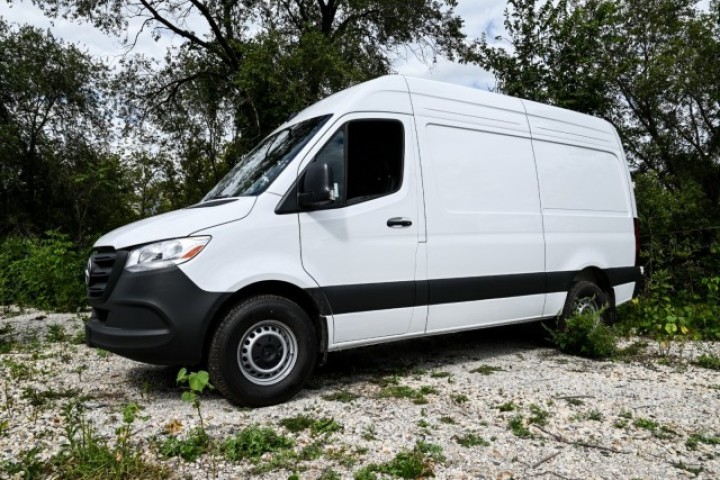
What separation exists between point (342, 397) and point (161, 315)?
1511 millimetres

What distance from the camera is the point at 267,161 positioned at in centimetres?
475

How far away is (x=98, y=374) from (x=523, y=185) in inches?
176

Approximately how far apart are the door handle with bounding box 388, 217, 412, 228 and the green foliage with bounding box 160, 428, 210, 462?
85.8 inches

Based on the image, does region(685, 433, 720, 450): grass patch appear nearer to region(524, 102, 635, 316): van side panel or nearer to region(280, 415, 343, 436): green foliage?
region(280, 415, 343, 436): green foliage

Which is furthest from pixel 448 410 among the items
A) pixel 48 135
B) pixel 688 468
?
pixel 48 135

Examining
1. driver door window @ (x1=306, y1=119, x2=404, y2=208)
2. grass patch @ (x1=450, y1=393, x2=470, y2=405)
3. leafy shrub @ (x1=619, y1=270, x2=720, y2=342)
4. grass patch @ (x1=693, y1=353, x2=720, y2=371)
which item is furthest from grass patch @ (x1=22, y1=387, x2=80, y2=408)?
leafy shrub @ (x1=619, y1=270, x2=720, y2=342)

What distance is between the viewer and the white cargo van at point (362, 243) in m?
3.95

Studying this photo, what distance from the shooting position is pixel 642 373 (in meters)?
5.25

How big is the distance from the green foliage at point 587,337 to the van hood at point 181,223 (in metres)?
3.60

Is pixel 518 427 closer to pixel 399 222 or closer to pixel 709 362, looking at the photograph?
pixel 399 222

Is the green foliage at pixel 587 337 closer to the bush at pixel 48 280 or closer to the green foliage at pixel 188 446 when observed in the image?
the green foliage at pixel 188 446

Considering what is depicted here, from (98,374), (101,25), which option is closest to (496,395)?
(98,374)

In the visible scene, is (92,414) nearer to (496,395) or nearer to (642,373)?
(496,395)

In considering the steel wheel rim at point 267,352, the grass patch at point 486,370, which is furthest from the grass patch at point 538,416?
the steel wheel rim at point 267,352
